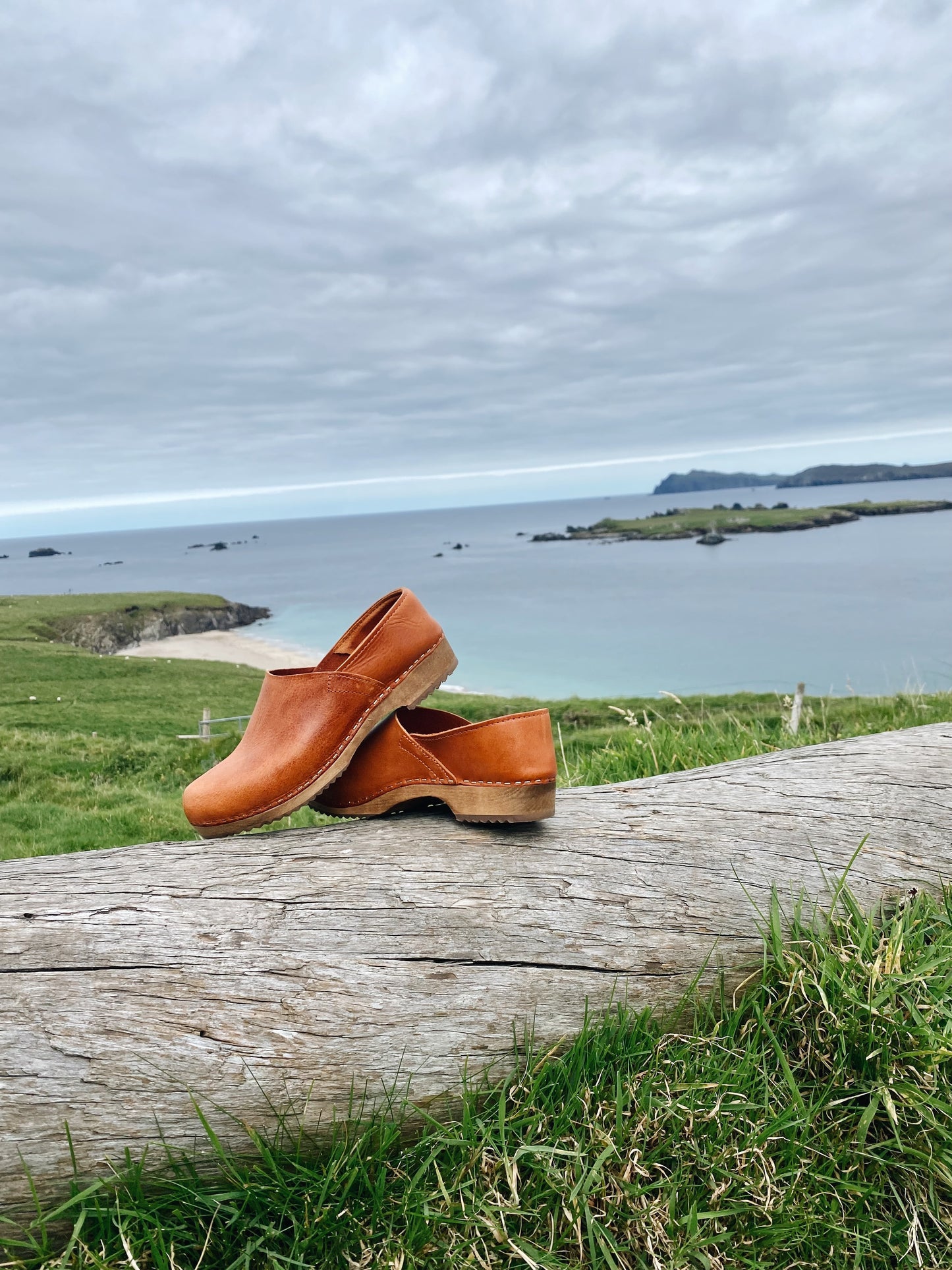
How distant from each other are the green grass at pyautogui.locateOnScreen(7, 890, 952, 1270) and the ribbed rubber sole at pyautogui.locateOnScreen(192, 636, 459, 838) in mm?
1153

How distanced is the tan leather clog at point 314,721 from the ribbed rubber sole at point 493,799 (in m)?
0.37

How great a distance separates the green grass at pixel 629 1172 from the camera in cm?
226

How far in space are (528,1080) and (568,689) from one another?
175 ft

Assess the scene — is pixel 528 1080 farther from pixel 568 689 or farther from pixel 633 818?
pixel 568 689

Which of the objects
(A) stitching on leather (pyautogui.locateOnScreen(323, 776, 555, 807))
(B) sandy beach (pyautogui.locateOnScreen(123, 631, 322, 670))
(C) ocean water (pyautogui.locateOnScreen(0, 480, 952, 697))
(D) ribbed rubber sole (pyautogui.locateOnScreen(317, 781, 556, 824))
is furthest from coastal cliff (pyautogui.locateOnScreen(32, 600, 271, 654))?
(D) ribbed rubber sole (pyautogui.locateOnScreen(317, 781, 556, 824))

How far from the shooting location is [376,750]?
10.9ft

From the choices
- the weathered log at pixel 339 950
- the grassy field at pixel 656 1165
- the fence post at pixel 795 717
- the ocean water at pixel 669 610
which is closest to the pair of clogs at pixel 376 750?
the weathered log at pixel 339 950

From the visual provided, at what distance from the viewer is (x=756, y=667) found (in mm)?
63188

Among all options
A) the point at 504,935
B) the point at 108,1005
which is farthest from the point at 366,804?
the point at 108,1005

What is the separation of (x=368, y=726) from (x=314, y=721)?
23 cm

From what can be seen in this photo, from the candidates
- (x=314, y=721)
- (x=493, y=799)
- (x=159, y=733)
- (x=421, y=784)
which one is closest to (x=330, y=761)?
(x=314, y=721)

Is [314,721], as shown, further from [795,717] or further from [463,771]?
[795,717]

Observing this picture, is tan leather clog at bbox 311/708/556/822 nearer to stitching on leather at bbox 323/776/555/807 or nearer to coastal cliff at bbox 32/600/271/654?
stitching on leather at bbox 323/776/555/807

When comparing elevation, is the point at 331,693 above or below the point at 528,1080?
above
